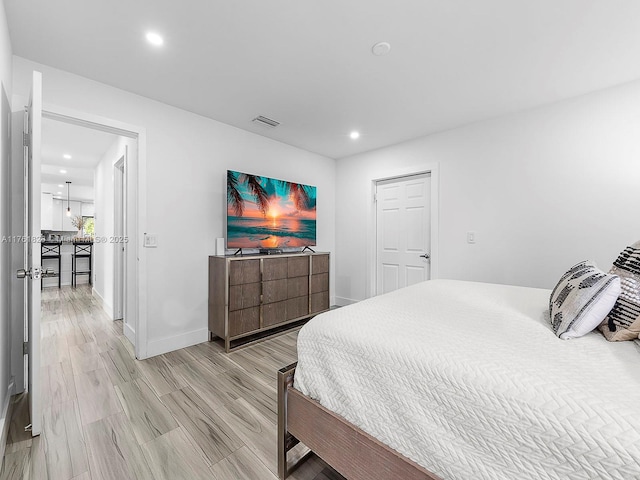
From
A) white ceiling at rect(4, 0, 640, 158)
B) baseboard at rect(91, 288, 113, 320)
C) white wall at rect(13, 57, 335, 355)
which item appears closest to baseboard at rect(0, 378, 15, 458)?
white wall at rect(13, 57, 335, 355)

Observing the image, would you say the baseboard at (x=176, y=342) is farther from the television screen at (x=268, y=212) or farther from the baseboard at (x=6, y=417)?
the television screen at (x=268, y=212)

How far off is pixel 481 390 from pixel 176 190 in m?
2.90

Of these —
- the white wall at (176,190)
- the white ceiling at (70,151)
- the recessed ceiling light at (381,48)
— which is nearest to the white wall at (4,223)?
the white wall at (176,190)

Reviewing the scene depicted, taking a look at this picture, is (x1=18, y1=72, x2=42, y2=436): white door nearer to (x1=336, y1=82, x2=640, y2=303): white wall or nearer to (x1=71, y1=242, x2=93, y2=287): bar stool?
(x1=336, y1=82, x2=640, y2=303): white wall

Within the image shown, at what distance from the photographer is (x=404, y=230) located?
378cm

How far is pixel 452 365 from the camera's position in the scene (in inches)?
35.0

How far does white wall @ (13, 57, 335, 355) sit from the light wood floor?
387mm

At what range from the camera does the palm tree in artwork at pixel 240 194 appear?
2.97 meters

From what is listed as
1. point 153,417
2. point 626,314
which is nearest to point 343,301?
point 153,417

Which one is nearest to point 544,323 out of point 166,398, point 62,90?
point 166,398

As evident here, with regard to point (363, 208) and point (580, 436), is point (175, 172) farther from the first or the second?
point (580, 436)

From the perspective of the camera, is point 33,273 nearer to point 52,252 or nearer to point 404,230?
point 404,230

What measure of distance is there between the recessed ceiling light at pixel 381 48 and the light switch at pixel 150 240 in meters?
2.43

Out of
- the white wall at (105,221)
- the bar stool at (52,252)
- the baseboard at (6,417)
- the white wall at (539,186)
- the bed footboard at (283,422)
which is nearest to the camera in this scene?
the bed footboard at (283,422)
